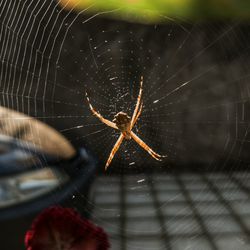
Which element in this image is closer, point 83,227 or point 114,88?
point 83,227

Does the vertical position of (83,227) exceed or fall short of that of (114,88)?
it falls short

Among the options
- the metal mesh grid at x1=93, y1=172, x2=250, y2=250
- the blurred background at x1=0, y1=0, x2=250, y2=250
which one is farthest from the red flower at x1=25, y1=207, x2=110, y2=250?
the metal mesh grid at x1=93, y1=172, x2=250, y2=250

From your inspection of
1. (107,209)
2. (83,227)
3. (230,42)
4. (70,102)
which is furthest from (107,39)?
(83,227)

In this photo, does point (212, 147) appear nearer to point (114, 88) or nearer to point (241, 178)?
point (241, 178)

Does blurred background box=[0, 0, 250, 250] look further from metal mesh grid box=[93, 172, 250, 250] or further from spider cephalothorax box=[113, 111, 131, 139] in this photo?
spider cephalothorax box=[113, 111, 131, 139]

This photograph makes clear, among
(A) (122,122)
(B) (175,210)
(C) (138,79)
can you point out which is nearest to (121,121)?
(A) (122,122)

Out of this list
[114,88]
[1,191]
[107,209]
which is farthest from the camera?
[107,209]

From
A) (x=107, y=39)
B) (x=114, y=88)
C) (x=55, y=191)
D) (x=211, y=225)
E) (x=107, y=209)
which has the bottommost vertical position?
(x=211, y=225)

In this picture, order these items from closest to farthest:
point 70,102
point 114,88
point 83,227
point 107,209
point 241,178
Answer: point 83,227, point 114,88, point 107,209, point 70,102, point 241,178
